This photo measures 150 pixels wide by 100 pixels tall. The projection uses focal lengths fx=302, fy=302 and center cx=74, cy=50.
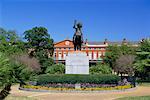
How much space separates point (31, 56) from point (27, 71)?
49559 mm

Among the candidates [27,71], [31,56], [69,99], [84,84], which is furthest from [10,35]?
[27,71]

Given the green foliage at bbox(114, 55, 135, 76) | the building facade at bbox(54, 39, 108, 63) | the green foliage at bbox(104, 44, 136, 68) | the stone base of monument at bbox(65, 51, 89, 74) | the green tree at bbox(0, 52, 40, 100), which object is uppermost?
the building facade at bbox(54, 39, 108, 63)

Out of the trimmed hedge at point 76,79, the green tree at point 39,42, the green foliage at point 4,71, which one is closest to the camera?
the green foliage at point 4,71

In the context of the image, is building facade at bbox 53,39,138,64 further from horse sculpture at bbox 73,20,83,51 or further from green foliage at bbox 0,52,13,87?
green foliage at bbox 0,52,13,87

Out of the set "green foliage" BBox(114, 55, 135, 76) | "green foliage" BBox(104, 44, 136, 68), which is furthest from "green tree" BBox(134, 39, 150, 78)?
"green foliage" BBox(104, 44, 136, 68)

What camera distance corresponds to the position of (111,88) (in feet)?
85.9

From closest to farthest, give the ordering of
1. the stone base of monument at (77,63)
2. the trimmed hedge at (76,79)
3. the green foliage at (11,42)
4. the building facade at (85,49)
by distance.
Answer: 1. the trimmed hedge at (76,79)
2. the stone base of monument at (77,63)
3. the green foliage at (11,42)
4. the building facade at (85,49)

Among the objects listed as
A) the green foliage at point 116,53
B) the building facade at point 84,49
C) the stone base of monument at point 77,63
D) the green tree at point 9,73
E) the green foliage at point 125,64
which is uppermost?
the building facade at point 84,49

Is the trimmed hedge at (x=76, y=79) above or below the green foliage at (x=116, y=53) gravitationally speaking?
below

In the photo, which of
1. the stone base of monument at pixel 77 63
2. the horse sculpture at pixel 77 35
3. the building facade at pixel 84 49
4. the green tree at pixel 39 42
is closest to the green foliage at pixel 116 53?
the green tree at pixel 39 42

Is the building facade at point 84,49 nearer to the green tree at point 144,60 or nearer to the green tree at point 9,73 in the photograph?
the green tree at point 144,60

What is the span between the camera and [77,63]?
30516 mm

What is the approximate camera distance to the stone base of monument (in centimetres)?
3056

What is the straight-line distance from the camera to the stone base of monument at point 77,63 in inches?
1203
